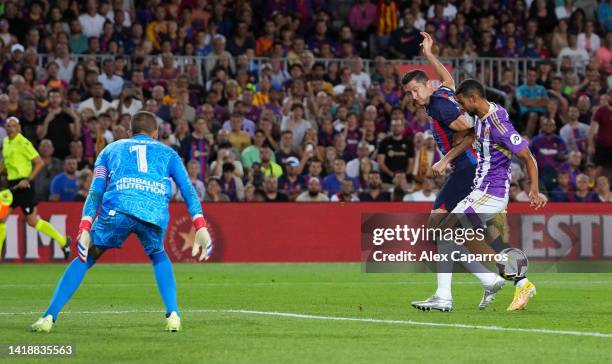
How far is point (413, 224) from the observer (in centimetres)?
2328

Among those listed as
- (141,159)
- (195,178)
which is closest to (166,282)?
(141,159)

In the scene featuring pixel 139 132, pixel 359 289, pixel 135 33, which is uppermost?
pixel 135 33

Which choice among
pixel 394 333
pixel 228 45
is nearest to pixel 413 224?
pixel 228 45

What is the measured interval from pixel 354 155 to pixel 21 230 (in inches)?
265

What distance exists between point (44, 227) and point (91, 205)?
1021 centimetres

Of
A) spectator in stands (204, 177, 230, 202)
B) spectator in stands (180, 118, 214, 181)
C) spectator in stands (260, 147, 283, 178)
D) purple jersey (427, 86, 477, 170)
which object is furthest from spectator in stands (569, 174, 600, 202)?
purple jersey (427, 86, 477, 170)

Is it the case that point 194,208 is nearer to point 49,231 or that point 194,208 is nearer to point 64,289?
point 64,289

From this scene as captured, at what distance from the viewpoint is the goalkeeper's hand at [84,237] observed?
32.9 feet

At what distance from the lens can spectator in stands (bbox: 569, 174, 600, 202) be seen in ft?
78.1

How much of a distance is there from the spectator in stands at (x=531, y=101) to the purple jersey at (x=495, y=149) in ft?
46.8

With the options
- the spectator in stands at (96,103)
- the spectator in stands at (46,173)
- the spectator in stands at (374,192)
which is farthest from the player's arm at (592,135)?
the spectator in stands at (46,173)

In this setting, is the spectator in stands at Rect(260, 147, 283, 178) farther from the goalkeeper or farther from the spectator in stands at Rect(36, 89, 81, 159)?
the goalkeeper

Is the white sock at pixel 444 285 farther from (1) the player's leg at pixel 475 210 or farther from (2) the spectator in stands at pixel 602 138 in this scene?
(2) the spectator in stands at pixel 602 138

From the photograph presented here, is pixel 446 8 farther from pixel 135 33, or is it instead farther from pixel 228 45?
pixel 135 33
